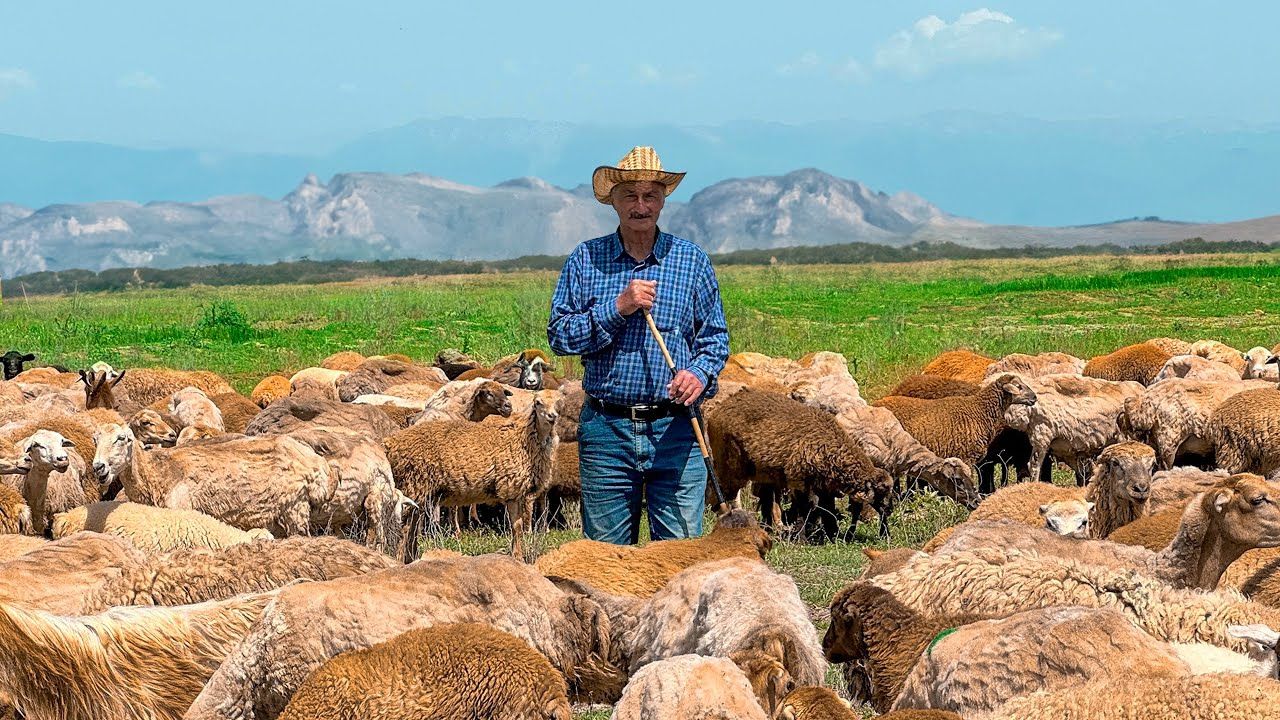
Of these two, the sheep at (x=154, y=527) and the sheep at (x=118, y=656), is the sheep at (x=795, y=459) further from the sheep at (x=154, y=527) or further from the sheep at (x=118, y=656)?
the sheep at (x=118, y=656)

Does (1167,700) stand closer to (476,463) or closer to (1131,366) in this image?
(476,463)

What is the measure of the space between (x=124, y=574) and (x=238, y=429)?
8.76 meters

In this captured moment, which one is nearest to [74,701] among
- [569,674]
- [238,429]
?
[569,674]

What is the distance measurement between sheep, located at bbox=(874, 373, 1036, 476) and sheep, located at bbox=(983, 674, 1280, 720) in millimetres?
9428

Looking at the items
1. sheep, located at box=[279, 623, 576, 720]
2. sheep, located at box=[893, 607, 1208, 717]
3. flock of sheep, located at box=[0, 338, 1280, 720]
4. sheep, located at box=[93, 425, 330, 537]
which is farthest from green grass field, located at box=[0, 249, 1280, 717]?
sheep, located at box=[279, 623, 576, 720]

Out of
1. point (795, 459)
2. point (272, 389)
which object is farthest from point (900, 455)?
point (272, 389)

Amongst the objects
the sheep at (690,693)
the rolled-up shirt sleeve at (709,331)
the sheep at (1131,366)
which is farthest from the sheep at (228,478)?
the sheep at (1131,366)

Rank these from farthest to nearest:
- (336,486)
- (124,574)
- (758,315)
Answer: (758,315), (336,486), (124,574)

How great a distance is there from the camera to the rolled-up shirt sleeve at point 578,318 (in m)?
7.11

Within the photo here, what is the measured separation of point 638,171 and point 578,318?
31.1 inches

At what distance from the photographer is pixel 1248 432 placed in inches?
482

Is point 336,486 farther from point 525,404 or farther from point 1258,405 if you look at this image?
point 1258,405

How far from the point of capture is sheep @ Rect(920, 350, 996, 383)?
756 inches

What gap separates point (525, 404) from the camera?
15.4m
